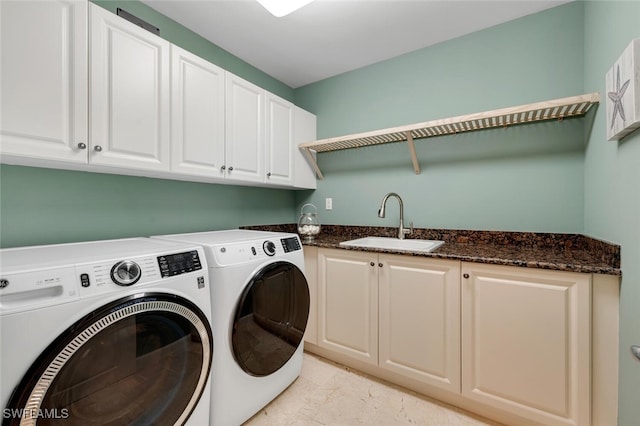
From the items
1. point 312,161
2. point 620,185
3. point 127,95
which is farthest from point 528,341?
point 127,95

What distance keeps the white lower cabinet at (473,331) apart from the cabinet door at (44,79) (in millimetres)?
1544

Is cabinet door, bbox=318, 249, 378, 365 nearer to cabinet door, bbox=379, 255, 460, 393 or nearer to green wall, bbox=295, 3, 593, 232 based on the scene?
cabinet door, bbox=379, 255, 460, 393

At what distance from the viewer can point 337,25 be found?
1873mm

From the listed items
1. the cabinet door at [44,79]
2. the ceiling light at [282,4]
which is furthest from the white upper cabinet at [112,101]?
the ceiling light at [282,4]

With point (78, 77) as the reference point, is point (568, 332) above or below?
below

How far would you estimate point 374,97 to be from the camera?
2371 mm

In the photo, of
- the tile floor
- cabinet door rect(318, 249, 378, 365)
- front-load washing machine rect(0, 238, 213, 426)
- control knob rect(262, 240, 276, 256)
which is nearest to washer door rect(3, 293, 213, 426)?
front-load washing machine rect(0, 238, 213, 426)

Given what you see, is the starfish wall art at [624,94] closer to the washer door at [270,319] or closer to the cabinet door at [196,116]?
the washer door at [270,319]

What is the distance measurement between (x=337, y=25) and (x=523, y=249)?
1.91m

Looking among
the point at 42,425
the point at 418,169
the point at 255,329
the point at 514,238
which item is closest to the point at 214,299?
the point at 255,329

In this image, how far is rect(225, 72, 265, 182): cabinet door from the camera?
1.83 metres

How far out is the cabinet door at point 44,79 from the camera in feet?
3.25

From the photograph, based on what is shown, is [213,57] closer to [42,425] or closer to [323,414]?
[42,425]

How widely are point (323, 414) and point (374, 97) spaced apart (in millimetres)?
2344
